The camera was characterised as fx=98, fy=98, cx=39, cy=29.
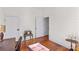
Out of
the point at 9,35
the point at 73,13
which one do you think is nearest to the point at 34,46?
the point at 9,35

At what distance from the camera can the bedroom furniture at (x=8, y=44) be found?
1.57 meters

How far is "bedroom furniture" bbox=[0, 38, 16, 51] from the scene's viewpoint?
5.15 feet

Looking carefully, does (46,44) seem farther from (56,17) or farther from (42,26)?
(56,17)

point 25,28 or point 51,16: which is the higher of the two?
point 51,16

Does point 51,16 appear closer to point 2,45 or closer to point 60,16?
point 60,16

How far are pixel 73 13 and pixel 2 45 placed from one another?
1243mm

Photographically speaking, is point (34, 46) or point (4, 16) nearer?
point (4, 16)

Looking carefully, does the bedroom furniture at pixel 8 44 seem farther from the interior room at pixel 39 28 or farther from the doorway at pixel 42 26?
the doorway at pixel 42 26

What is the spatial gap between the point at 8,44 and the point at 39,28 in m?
0.57

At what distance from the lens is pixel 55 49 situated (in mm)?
1608

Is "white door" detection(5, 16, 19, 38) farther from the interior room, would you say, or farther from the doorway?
the doorway

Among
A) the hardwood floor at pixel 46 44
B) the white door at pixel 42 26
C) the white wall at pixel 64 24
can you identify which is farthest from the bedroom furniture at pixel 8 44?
the white wall at pixel 64 24

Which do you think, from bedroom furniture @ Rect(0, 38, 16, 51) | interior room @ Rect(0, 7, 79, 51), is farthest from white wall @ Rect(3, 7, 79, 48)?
bedroom furniture @ Rect(0, 38, 16, 51)
